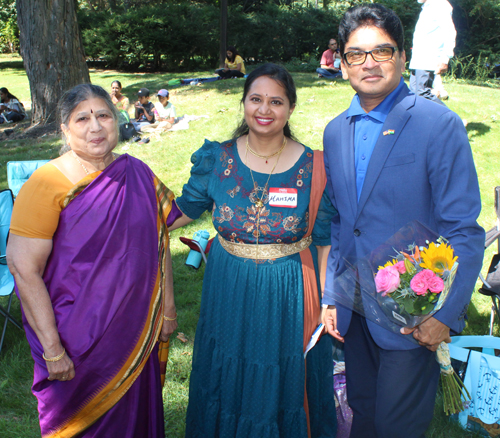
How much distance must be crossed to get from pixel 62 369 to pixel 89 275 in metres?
0.45

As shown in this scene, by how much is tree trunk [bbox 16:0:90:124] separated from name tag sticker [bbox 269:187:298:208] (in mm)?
8520

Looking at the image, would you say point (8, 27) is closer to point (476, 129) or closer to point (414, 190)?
point (476, 129)

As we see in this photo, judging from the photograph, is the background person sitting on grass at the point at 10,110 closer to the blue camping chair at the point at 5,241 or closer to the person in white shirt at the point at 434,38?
the blue camping chair at the point at 5,241

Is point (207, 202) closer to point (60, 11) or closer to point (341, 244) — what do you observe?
point (341, 244)

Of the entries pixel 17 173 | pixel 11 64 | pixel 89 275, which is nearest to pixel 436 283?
pixel 89 275

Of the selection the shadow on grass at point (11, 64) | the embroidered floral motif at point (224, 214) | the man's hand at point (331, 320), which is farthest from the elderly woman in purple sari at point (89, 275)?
the shadow on grass at point (11, 64)

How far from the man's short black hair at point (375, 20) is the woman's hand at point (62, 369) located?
6.36 ft

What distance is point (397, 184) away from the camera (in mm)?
1819

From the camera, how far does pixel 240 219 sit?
7.55 ft

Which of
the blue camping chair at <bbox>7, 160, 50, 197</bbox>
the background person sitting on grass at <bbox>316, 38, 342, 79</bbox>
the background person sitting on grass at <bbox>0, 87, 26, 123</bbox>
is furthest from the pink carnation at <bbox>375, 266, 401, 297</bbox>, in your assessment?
the background person sitting on grass at <bbox>0, 87, 26, 123</bbox>

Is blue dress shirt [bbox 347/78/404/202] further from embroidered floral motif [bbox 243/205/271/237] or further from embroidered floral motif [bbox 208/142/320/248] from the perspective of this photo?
embroidered floral motif [bbox 243/205/271/237]

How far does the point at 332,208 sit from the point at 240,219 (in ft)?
1.67

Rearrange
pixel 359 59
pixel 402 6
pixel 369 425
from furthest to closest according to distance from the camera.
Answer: pixel 402 6 → pixel 369 425 → pixel 359 59

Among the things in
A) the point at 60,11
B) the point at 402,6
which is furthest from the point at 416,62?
the point at 402,6
